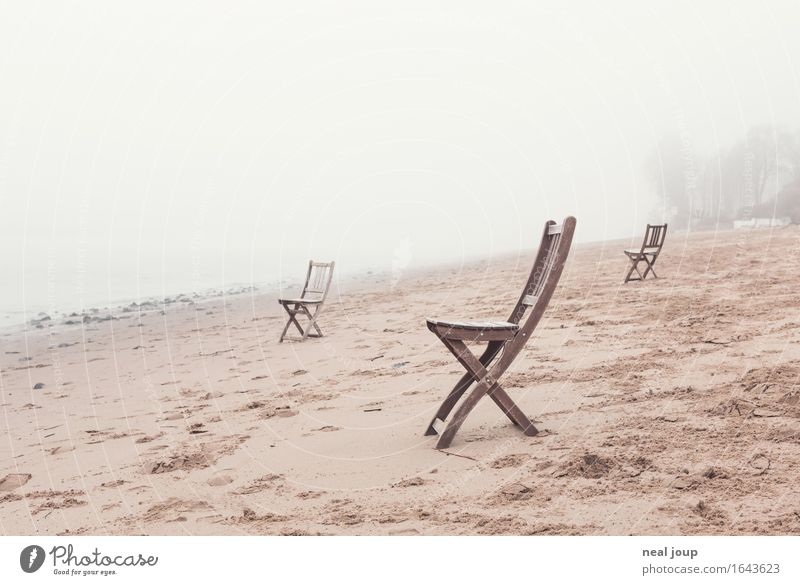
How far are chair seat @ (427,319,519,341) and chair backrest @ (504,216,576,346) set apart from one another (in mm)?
92

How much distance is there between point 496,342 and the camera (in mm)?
4039

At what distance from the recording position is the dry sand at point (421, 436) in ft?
9.85

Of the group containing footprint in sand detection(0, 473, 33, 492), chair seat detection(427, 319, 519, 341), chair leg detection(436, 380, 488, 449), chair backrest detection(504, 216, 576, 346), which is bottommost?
footprint in sand detection(0, 473, 33, 492)

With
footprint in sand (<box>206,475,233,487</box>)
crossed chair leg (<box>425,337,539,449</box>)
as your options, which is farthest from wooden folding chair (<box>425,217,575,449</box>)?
footprint in sand (<box>206,475,233,487</box>)

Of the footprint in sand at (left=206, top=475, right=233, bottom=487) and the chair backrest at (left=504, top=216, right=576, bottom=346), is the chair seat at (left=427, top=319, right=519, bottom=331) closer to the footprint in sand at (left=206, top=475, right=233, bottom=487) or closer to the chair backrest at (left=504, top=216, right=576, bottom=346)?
the chair backrest at (left=504, top=216, right=576, bottom=346)

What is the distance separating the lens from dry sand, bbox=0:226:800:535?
3002 millimetres

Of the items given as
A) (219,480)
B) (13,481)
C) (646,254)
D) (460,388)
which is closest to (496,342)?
(460,388)

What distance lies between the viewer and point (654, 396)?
4.34 m

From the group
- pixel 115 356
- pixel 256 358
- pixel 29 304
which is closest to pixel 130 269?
pixel 29 304

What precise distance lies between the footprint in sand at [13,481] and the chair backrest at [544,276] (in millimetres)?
3188

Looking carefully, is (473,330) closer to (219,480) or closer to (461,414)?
(461,414)

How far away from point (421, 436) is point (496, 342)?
80cm

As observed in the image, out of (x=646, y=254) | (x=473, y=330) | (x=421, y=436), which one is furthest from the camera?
(x=646, y=254)

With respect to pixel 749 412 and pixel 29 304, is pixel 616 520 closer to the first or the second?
pixel 749 412
